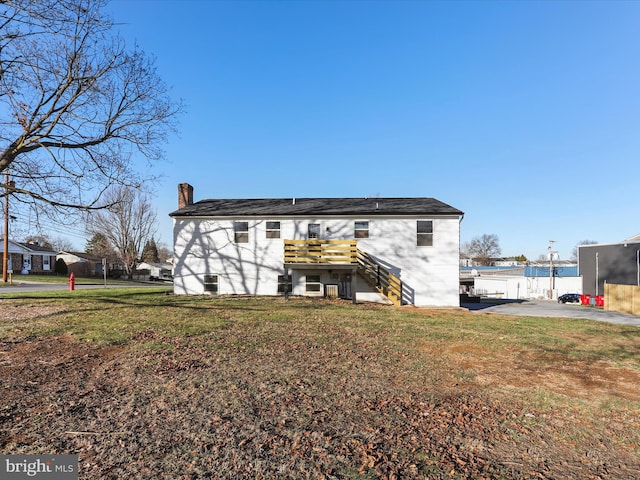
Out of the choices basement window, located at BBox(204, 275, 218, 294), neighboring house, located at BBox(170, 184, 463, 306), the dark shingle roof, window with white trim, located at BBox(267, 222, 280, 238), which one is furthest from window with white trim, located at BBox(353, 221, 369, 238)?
basement window, located at BBox(204, 275, 218, 294)

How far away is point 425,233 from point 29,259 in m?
57.7

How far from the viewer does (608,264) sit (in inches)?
1361

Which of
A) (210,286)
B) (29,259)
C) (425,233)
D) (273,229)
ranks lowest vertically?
(210,286)

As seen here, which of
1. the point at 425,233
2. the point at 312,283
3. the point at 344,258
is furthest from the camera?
the point at 312,283

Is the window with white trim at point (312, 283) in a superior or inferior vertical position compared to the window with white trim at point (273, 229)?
inferior

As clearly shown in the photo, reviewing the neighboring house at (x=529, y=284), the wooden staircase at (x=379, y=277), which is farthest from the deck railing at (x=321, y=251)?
the neighboring house at (x=529, y=284)

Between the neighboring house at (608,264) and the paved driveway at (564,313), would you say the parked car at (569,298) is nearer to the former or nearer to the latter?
the neighboring house at (608,264)

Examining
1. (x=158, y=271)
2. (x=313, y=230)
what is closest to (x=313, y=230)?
(x=313, y=230)

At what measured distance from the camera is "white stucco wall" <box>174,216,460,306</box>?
64.2 ft

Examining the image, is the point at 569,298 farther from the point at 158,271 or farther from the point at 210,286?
the point at 158,271

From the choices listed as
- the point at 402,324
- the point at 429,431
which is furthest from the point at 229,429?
the point at 402,324

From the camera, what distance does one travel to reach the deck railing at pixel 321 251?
1873 cm

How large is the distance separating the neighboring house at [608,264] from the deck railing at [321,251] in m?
31.0

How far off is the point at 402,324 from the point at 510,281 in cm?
4531
